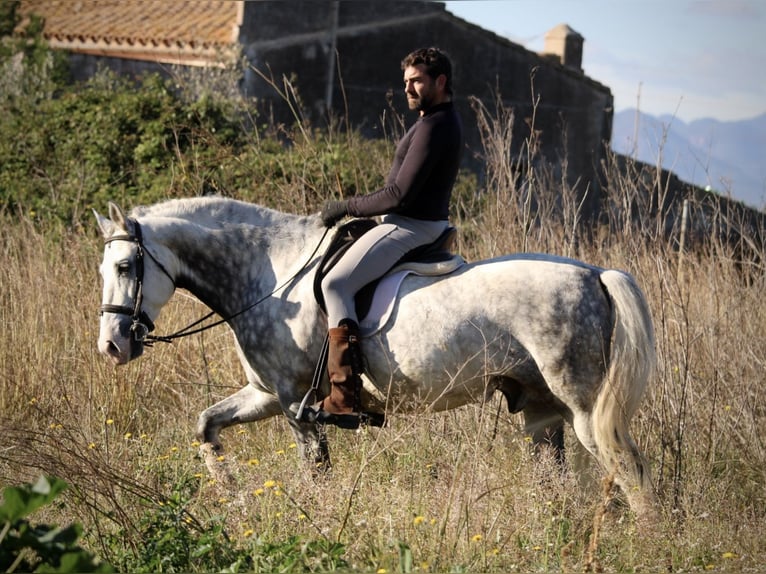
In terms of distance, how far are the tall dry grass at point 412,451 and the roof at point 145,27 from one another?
36.3 ft

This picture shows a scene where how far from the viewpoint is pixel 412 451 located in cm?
605

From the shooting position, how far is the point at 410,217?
18.8 feet

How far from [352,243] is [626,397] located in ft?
5.67

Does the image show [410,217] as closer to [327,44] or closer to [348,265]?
[348,265]

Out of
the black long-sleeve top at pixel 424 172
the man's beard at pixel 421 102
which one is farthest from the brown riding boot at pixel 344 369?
the man's beard at pixel 421 102

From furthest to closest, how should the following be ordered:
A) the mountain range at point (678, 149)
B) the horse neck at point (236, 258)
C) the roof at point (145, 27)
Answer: the roof at point (145, 27)
the mountain range at point (678, 149)
the horse neck at point (236, 258)

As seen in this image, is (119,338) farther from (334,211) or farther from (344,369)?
(334,211)

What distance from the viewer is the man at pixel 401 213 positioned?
553cm

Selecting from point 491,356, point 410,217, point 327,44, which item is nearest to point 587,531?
point 491,356

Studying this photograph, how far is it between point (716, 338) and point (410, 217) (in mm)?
2478

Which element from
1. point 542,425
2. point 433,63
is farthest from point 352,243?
point 542,425

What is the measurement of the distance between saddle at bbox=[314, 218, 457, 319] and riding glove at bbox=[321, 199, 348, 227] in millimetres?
67

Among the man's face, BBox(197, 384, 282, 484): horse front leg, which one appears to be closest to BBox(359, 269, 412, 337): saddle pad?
BBox(197, 384, 282, 484): horse front leg

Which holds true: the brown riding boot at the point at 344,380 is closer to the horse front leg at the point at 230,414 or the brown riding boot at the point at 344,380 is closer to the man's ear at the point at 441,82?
the horse front leg at the point at 230,414
